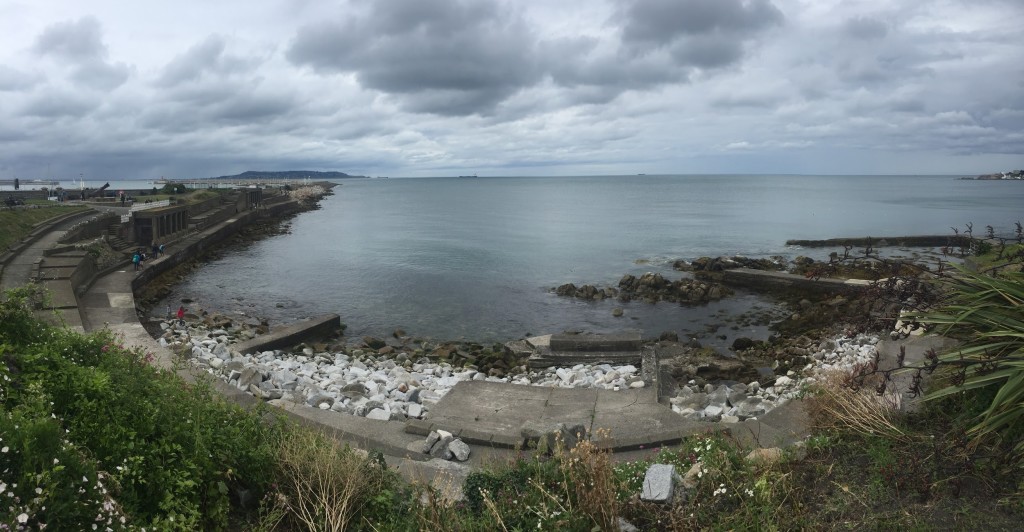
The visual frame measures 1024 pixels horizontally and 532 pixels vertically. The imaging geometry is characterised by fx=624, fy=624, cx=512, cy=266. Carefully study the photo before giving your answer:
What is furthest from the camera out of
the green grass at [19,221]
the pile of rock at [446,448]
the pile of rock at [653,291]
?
the pile of rock at [653,291]

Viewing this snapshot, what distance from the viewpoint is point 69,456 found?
333cm

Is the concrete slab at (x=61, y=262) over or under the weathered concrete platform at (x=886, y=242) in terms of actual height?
over

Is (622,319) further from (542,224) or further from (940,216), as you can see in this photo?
(940,216)

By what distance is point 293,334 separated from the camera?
51.1 feet

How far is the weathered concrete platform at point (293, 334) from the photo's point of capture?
14287 mm

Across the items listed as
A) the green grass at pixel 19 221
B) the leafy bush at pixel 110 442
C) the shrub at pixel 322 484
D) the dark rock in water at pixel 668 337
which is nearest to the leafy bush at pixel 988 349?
the shrub at pixel 322 484

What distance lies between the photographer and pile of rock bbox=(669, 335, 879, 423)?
9052 millimetres

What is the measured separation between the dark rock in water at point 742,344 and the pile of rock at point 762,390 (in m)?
1.73

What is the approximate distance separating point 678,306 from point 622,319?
2.69m

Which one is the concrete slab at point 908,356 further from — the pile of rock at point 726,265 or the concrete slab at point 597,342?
the pile of rock at point 726,265

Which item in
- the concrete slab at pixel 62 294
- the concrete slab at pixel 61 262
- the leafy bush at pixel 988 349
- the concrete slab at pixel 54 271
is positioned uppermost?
the leafy bush at pixel 988 349

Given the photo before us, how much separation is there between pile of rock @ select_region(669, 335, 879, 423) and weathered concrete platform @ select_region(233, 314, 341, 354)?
9337mm

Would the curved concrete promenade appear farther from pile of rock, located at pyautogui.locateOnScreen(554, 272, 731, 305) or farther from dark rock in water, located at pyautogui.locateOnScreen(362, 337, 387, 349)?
pile of rock, located at pyautogui.locateOnScreen(554, 272, 731, 305)

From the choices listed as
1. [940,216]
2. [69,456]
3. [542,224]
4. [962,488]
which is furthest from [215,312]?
[940,216]
